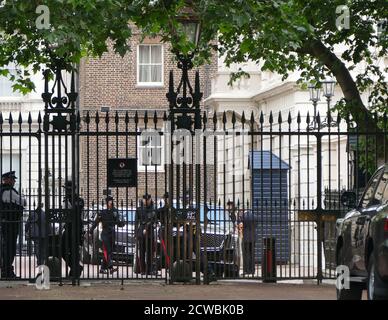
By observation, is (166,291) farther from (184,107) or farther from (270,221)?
(184,107)

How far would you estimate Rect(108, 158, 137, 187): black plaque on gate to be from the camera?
846 inches

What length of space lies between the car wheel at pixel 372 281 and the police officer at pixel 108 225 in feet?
24.0

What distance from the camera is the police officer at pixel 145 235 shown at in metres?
21.7

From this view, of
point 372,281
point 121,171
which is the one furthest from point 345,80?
point 372,281

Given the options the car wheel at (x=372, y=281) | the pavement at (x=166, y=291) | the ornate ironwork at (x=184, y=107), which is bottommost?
the pavement at (x=166, y=291)

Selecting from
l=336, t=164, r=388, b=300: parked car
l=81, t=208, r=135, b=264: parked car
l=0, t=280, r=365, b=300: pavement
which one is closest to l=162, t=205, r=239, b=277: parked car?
l=0, t=280, r=365, b=300: pavement

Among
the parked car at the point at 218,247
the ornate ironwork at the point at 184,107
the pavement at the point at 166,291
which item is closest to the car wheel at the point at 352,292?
the pavement at the point at 166,291

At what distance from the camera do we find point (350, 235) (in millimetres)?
16578

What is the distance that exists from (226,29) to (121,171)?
10.2ft

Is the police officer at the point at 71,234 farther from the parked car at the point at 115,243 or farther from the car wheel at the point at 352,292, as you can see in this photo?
the car wheel at the point at 352,292

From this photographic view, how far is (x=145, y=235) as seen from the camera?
22031 mm

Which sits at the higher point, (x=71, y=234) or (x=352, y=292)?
(x=71, y=234)
